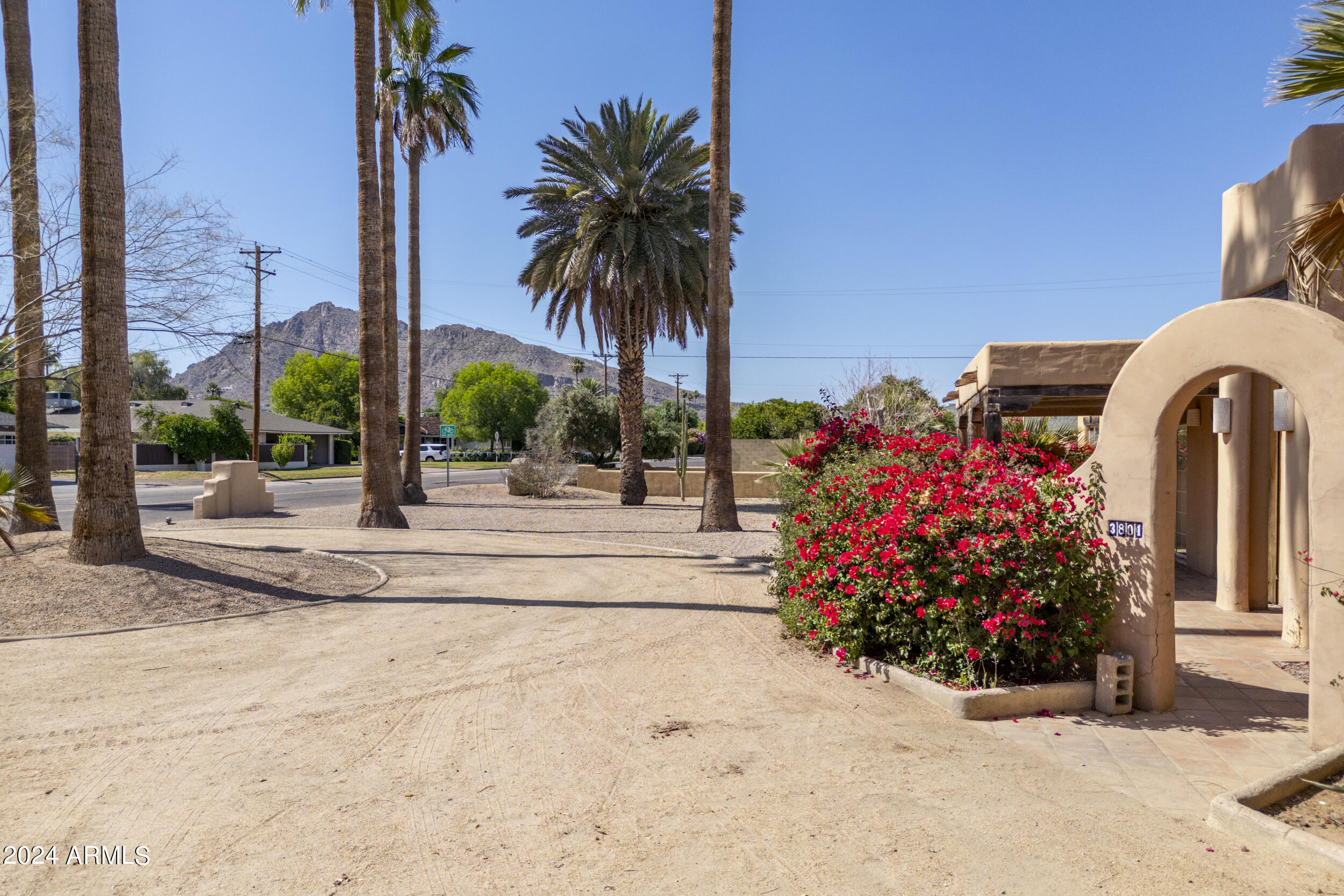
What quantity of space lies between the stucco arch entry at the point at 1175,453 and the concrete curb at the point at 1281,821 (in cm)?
65

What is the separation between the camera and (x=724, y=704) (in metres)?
5.38

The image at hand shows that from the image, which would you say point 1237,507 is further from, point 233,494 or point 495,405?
point 495,405

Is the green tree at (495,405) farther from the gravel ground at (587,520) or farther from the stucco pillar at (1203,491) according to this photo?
the stucco pillar at (1203,491)

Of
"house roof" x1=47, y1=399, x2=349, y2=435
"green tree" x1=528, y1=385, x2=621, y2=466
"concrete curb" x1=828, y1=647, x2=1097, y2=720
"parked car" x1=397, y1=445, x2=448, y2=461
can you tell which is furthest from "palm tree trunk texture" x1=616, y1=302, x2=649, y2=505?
"parked car" x1=397, y1=445, x2=448, y2=461

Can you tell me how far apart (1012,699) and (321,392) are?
268ft

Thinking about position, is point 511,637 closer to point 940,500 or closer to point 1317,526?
point 940,500

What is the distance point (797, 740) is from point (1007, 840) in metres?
1.42

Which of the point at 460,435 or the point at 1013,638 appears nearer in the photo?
the point at 1013,638

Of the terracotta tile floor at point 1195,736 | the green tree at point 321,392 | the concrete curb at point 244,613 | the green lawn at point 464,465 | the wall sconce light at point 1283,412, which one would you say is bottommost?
the terracotta tile floor at point 1195,736

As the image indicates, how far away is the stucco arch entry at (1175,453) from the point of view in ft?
14.0

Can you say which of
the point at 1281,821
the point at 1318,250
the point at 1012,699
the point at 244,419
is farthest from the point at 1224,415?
the point at 244,419

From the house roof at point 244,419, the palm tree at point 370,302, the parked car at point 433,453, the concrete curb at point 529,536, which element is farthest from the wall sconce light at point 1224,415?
the parked car at point 433,453

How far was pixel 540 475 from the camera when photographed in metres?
24.7

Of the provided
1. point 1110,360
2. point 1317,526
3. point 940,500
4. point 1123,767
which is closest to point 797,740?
point 1123,767
